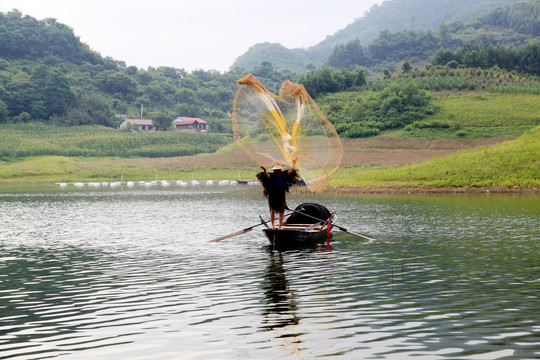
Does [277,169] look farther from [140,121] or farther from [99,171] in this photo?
[140,121]

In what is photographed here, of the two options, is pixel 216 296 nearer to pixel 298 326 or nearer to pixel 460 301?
pixel 298 326

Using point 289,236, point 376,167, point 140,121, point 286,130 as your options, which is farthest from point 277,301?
point 140,121

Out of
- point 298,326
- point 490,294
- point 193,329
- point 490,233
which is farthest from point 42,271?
point 490,233

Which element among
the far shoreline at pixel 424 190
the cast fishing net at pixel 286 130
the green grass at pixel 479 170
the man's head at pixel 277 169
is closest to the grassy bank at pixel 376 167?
the green grass at pixel 479 170

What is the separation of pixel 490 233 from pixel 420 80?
125414mm

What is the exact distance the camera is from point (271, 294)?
19094 mm

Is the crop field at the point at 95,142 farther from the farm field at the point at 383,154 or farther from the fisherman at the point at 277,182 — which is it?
the fisherman at the point at 277,182

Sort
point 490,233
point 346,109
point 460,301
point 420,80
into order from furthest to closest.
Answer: point 420,80 → point 346,109 → point 490,233 → point 460,301

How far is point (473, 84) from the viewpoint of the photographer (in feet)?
467

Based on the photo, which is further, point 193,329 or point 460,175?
point 460,175

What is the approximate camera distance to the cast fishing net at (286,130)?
97.6 ft

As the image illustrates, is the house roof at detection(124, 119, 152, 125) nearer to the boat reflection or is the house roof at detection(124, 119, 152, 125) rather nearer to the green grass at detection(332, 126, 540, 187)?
the green grass at detection(332, 126, 540, 187)

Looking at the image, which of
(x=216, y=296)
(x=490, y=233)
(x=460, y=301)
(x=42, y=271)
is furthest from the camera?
(x=490, y=233)

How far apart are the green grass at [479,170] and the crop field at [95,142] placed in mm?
78843
